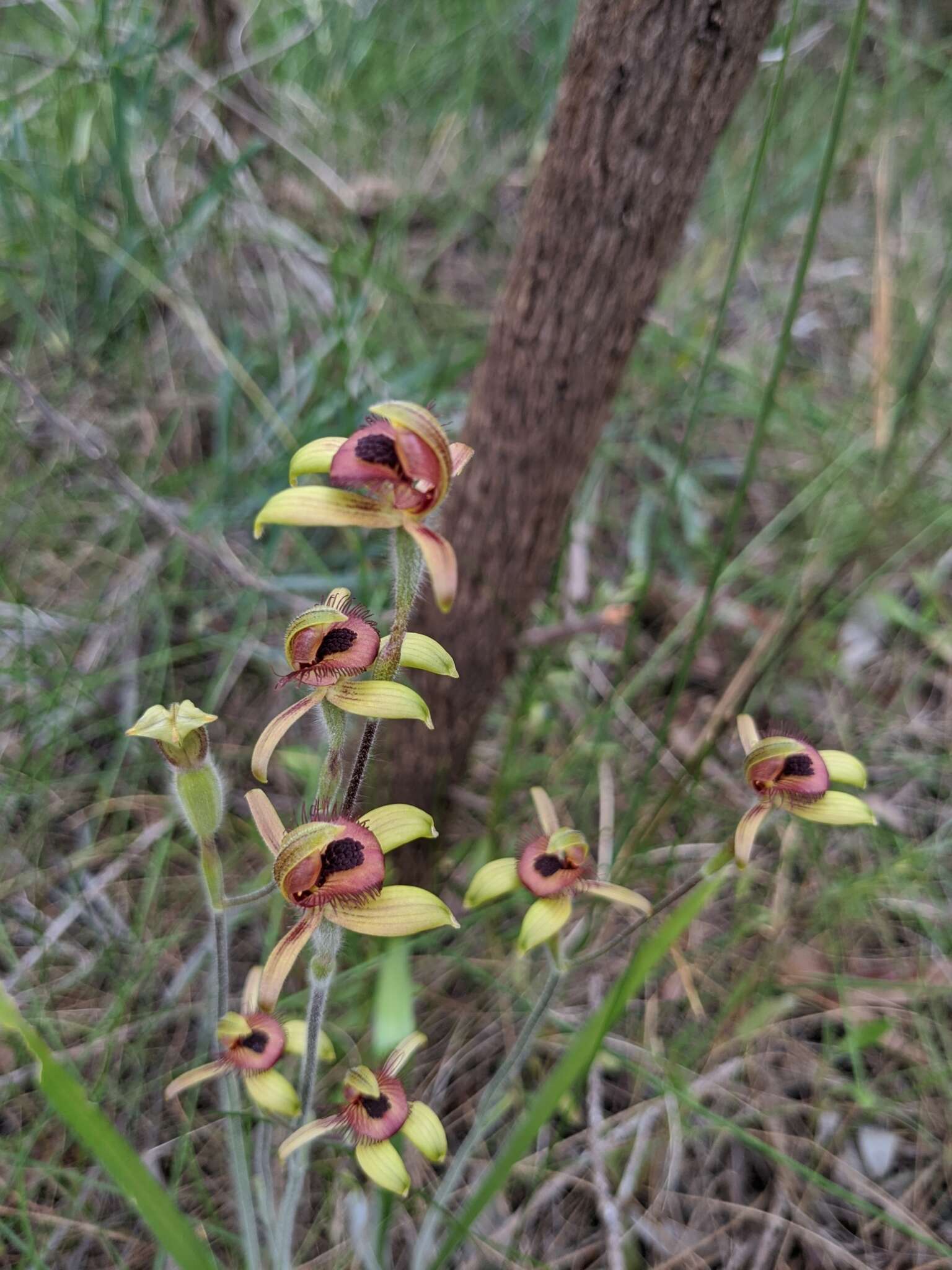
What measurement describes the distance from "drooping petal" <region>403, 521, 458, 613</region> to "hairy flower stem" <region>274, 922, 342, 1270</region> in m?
0.52

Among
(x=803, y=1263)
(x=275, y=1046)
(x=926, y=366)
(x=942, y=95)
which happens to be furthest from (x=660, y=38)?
(x=942, y=95)

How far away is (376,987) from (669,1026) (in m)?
0.79

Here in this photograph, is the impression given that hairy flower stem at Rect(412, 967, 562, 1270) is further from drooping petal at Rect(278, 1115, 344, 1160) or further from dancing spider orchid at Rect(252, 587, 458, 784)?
dancing spider orchid at Rect(252, 587, 458, 784)

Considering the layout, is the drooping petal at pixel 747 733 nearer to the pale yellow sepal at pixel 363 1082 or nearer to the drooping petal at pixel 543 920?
the drooping petal at pixel 543 920

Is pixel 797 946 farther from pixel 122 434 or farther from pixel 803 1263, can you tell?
pixel 122 434

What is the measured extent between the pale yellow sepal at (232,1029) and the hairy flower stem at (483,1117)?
41 cm

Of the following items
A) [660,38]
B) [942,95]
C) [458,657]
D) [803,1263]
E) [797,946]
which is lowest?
[803,1263]

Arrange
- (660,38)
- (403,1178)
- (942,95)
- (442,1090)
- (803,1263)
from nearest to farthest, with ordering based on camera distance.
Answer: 1. (403,1178)
2. (660,38)
3. (803,1263)
4. (442,1090)
5. (942,95)

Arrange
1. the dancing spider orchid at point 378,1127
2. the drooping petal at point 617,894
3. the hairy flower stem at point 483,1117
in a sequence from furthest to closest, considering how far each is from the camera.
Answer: the hairy flower stem at point 483,1117, the drooping petal at point 617,894, the dancing spider orchid at point 378,1127

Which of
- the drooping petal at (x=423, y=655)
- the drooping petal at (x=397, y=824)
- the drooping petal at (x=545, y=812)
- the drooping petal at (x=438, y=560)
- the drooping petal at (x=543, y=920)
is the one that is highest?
the drooping petal at (x=438, y=560)

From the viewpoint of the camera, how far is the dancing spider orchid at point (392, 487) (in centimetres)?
95

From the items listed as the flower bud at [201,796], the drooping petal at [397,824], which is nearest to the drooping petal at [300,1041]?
A: the flower bud at [201,796]

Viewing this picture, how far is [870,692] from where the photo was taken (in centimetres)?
291

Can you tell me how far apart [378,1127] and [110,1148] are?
0.37m
